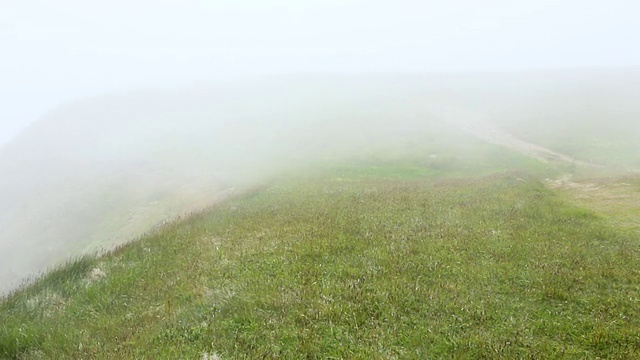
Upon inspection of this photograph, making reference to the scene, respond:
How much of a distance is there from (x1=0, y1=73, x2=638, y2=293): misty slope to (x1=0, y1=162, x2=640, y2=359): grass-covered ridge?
2512 cm

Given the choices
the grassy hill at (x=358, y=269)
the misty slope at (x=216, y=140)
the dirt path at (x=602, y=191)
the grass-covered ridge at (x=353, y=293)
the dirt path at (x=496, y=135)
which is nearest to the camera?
the grass-covered ridge at (x=353, y=293)

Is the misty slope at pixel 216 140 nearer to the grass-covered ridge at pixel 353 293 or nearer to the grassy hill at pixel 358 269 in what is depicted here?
the grassy hill at pixel 358 269

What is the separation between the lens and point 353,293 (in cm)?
1136

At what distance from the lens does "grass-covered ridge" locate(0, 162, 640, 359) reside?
365 inches

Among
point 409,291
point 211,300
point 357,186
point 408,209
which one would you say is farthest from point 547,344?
point 357,186

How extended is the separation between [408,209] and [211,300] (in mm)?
12496

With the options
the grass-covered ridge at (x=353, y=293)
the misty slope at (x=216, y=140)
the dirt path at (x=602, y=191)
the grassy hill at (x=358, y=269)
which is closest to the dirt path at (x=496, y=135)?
the dirt path at (x=602, y=191)

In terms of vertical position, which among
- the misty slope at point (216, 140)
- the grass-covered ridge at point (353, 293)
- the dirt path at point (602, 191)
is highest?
the grass-covered ridge at point (353, 293)

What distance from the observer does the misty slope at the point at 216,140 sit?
5006 cm

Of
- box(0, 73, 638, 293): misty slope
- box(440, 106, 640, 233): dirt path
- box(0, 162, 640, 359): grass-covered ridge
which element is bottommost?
box(0, 73, 638, 293): misty slope

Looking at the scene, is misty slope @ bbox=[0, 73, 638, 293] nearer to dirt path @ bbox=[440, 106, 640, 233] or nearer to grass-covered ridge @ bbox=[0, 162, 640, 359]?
dirt path @ bbox=[440, 106, 640, 233]

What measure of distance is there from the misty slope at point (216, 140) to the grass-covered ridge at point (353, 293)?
2512 cm

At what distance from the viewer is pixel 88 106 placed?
13262 centimetres

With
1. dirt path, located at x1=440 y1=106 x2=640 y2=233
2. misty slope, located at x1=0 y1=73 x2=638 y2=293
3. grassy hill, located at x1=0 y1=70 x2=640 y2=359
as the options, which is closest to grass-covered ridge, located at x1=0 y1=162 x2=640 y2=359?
grassy hill, located at x1=0 y1=70 x2=640 y2=359
